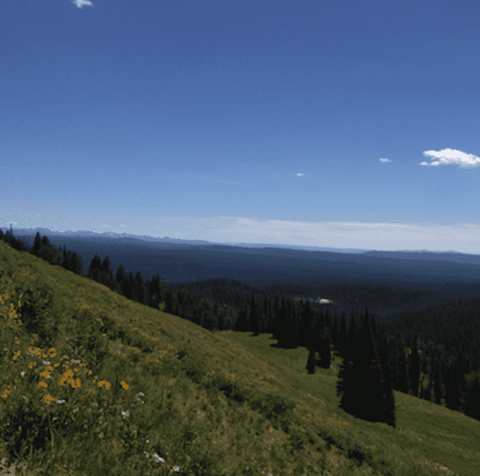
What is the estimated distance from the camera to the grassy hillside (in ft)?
21.4

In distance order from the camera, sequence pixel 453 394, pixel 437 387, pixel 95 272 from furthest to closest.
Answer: pixel 95 272 → pixel 437 387 → pixel 453 394

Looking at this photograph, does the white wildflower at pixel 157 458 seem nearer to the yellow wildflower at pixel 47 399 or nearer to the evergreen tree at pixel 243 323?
the yellow wildflower at pixel 47 399

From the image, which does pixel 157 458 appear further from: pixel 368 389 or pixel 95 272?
pixel 95 272

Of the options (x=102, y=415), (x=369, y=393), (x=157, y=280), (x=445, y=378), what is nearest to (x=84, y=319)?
(x=102, y=415)

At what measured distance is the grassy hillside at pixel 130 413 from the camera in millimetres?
6535

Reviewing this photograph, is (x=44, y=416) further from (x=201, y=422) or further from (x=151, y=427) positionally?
(x=201, y=422)

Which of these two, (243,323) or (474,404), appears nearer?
(474,404)

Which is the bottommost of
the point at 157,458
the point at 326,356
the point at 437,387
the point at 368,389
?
the point at 437,387

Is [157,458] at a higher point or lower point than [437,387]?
higher

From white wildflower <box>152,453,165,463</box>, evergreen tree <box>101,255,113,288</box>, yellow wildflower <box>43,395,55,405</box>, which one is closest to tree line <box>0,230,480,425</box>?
evergreen tree <box>101,255,113,288</box>

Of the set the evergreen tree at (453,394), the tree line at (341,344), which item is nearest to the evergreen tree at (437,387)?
the tree line at (341,344)

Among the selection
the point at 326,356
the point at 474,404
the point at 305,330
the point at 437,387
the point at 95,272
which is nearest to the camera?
the point at 474,404

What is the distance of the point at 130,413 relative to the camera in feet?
29.2

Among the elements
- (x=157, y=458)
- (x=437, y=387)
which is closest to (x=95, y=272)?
(x=157, y=458)
